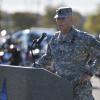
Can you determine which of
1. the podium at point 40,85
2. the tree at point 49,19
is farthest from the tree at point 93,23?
the podium at point 40,85

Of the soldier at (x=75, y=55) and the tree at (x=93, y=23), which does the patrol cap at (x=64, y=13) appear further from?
the tree at (x=93, y=23)

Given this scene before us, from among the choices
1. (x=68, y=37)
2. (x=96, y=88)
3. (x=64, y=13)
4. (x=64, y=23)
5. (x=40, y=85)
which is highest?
(x=64, y=13)

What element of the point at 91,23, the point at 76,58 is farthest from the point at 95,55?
the point at 91,23

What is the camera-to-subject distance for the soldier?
7.21m

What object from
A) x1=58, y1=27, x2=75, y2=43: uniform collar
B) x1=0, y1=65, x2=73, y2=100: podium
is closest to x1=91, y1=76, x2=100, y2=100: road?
x1=58, y1=27, x2=75, y2=43: uniform collar

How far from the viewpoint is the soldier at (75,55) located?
7.21 metres

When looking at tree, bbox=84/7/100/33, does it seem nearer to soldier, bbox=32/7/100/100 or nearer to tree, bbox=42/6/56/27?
tree, bbox=42/6/56/27

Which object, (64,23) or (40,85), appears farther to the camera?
(64,23)

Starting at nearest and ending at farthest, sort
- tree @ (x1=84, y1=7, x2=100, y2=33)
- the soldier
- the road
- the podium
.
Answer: the podium < the soldier < the road < tree @ (x1=84, y1=7, x2=100, y2=33)

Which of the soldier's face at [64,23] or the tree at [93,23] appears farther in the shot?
the tree at [93,23]

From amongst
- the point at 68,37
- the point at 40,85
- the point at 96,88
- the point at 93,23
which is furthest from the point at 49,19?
the point at 40,85

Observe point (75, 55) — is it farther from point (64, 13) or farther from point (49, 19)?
point (49, 19)

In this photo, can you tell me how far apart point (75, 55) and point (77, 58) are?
0.04 meters

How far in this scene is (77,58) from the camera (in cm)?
730
